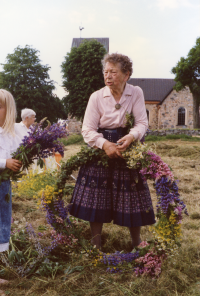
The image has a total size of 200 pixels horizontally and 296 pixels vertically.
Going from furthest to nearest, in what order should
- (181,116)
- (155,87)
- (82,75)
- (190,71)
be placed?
(155,87)
(181,116)
(190,71)
(82,75)

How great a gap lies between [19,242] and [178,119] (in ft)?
110

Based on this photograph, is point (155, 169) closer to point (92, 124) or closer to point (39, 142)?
point (92, 124)

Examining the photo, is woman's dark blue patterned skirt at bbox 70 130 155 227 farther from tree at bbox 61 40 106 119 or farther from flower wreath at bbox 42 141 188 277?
tree at bbox 61 40 106 119

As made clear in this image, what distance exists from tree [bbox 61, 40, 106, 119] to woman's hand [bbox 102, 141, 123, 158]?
911 inches

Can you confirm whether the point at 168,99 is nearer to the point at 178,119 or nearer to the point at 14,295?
the point at 178,119

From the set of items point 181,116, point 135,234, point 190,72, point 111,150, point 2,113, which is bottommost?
point 135,234

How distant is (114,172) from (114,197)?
0.26 metres

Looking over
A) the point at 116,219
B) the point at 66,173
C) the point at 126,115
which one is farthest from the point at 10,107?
the point at 116,219

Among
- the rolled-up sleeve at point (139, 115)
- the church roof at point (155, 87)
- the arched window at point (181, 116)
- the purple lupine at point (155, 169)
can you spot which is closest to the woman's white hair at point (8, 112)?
the rolled-up sleeve at point (139, 115)

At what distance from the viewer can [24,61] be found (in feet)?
91.0

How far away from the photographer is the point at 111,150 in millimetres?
2840

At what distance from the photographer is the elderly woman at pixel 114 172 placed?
2988 mm

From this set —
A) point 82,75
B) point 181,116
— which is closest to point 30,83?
point 82,75

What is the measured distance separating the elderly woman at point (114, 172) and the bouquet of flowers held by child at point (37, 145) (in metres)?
0.36
